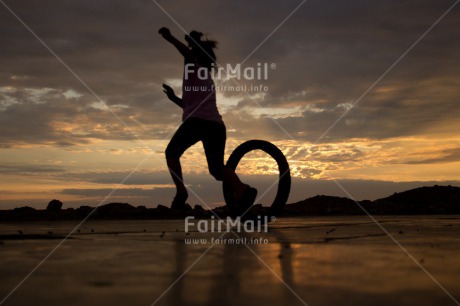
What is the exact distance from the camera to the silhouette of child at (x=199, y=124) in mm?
7586

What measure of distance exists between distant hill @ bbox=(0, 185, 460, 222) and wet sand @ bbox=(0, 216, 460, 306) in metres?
11.0

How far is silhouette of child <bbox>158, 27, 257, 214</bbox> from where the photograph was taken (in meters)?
7.59

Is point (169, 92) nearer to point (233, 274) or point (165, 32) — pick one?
point (165, 32)

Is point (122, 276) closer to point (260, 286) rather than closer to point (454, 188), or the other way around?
point (260, 286)

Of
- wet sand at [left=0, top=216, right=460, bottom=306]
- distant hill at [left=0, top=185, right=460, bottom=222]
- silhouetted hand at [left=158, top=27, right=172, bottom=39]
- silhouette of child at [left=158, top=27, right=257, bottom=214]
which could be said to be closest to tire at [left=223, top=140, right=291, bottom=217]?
silhouette of child at [left=158, top=27, right=257, bottom=214]

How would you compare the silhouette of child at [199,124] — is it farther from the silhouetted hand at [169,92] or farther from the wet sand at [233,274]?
the wet sand at [233,274]

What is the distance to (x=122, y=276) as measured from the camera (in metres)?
3.48

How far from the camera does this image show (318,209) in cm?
2356

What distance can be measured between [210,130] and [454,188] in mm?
21698

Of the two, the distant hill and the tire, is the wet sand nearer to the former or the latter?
the tire

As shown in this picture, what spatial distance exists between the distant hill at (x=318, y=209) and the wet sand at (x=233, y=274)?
1102 cm

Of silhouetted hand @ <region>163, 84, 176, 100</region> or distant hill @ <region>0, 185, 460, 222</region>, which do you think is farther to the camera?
distant hill @ <region>0, 185, 460, 222</region>

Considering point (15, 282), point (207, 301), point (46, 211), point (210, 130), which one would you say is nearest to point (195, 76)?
point (210, 130)

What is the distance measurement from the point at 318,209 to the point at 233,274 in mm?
20451
